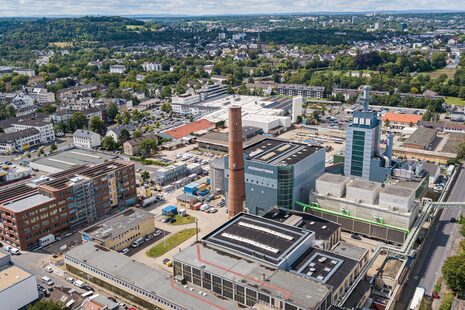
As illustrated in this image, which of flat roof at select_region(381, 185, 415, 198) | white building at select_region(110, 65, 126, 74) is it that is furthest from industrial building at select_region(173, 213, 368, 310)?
white building at select_region(110, 65, 126, 74)

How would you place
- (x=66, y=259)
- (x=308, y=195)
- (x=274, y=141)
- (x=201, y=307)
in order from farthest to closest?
(x=274, y=141), (x=308, y=195), (x=66, y=259), (x=201, y=307)

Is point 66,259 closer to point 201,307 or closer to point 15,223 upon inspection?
point 15,223

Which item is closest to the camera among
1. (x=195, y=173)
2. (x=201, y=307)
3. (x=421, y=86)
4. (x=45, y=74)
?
(x=201, y=307)

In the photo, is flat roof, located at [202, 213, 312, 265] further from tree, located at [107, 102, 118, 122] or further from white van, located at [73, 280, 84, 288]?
tree, located at [107, 102, 118, 122]

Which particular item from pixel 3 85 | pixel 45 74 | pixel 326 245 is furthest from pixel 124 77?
pixel 326 245

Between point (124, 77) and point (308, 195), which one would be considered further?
point (124, 77)
